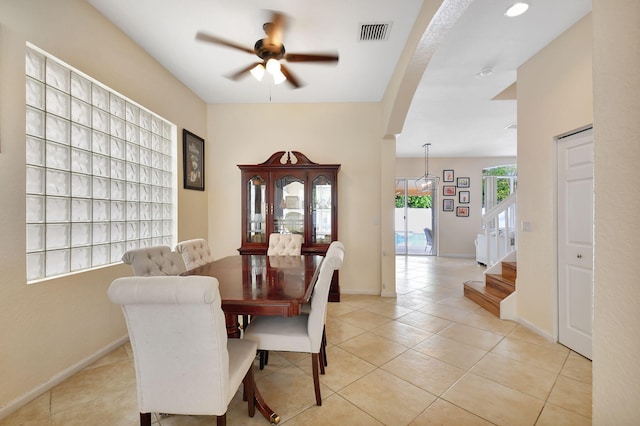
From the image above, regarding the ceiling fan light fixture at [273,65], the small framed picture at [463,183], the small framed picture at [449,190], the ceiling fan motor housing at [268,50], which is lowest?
the small framed picture at [449,190]

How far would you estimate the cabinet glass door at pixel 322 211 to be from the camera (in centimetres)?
377

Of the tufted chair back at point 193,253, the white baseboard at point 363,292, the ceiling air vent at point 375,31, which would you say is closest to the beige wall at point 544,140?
the ceiling air vent at point 375,31

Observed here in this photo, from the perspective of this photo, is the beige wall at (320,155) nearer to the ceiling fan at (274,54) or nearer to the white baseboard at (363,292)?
the white baseboard at (363,292)

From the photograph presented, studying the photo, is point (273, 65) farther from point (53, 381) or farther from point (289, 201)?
point (53, 381)

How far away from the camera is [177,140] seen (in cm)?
336

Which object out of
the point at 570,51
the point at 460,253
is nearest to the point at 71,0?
the point at 570,51

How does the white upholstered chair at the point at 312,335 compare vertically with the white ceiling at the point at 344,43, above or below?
below

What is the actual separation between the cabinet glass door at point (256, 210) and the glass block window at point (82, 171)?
3.73ft

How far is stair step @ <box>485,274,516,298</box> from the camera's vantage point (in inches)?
126

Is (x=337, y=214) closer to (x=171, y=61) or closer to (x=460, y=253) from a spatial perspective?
(x=171, y=61)

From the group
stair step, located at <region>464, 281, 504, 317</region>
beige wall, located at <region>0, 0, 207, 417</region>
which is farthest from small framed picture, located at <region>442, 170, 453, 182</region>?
beige wall, located at <region>0, 0, 207, 417</region>

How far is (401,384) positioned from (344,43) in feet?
9.61

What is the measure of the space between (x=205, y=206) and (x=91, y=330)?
211 centimetres

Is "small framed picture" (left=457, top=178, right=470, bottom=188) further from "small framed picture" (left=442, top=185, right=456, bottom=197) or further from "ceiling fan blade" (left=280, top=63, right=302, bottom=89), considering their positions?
"ceiling fan blade" (left=280, top=63, right=302, bottom=89)
